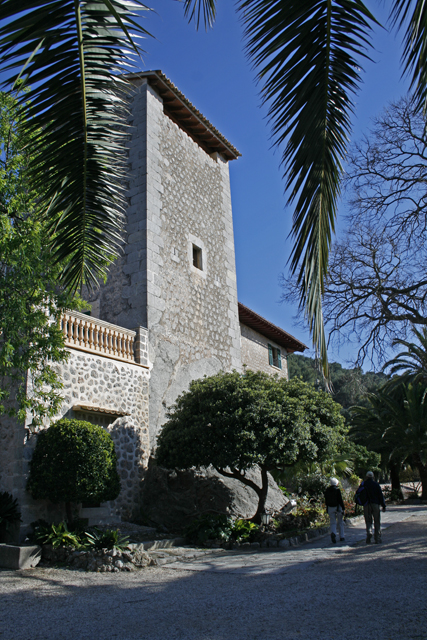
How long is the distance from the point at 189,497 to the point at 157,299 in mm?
5201

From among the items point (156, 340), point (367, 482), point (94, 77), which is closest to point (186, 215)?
point (156, 340)

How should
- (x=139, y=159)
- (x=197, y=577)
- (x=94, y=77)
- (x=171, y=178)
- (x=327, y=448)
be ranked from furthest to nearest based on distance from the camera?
(x=171, y=178) → (x=139, y=159) → (x=327, y=448) → (x=197, y=577) → (x=94, y=77)

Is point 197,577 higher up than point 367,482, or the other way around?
point 367,482

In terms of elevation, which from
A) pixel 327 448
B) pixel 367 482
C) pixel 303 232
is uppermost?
pixel 303 232

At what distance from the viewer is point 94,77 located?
2750mm

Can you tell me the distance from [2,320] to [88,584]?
→ 12.3 feet

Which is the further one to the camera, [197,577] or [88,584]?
[197,577]

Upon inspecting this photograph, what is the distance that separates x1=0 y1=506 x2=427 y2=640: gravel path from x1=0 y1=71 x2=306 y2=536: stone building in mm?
2694

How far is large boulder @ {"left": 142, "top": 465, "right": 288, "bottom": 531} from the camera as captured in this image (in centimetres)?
1134

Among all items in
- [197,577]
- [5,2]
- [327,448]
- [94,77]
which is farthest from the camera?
[327,448]

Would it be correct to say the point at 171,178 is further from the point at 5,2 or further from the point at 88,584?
the point at 5,2

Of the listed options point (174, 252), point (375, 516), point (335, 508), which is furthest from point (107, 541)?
point (174, 252)

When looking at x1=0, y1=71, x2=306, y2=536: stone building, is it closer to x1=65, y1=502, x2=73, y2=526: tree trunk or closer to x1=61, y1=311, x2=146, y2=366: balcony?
x1=61, y1=311, x2=146, y2=366: balcony

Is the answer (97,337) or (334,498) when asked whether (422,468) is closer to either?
(334,498)
